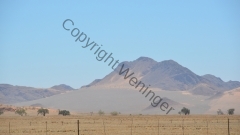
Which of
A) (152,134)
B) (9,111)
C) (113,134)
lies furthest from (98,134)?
(9,111)

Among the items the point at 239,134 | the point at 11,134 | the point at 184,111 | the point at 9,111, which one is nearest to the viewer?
the point at 239,134

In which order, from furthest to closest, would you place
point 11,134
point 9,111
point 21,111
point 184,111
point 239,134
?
point 9,111, point 184,111, point 21,111, point 11,134, point 239,134

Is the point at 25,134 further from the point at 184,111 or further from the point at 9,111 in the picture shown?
the point at 9,111

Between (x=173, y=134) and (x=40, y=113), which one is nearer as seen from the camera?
(x=173, y=134)

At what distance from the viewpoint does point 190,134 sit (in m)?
43.9

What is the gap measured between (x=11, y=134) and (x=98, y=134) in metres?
9.92

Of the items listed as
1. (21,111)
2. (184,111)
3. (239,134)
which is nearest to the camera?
(239,134)

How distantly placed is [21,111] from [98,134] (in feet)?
359

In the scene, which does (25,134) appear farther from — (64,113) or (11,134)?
(64,113)

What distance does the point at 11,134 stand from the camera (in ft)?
147

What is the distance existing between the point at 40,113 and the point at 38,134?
367 ft

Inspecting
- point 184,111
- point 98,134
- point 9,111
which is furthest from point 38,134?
point 9,111

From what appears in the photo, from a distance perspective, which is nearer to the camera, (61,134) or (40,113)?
(61,134)

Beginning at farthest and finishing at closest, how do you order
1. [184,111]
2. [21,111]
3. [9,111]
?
1. [9,111]
2. [184,111]
3. [21,111]
